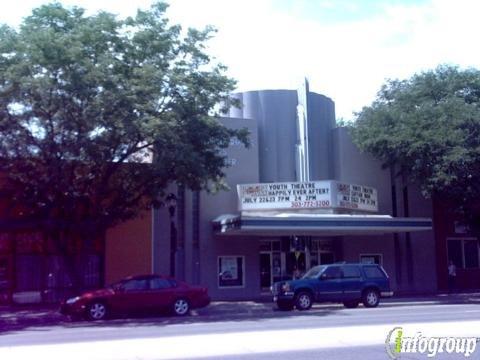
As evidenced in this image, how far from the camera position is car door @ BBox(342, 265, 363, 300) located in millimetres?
25375

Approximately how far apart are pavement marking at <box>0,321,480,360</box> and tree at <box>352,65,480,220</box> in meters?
15.7

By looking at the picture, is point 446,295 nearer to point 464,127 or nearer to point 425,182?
point 425,182

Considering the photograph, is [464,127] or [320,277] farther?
[464,127]

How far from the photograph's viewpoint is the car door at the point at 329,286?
82.4 feet

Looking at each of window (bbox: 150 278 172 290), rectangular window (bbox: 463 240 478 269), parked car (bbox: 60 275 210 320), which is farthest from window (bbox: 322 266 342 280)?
rectangular window (bbox: 463 240 478 269)

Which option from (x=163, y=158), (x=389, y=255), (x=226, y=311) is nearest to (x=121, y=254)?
(x=226, y=311)

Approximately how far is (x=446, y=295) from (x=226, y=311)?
12526mm

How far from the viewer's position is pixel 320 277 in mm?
25234

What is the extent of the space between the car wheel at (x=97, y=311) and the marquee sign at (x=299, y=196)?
10.4 m

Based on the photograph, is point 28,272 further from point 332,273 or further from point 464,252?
point 464,252

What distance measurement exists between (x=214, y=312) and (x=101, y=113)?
28.5ft

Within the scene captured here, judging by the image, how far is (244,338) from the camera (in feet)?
48.3

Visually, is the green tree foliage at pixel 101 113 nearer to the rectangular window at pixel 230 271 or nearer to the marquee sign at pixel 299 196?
the marquee sign at pixel 299 196

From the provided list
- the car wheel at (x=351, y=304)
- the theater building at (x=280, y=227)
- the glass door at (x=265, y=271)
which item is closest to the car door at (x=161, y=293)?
the theater building at (x=280, y=227)
